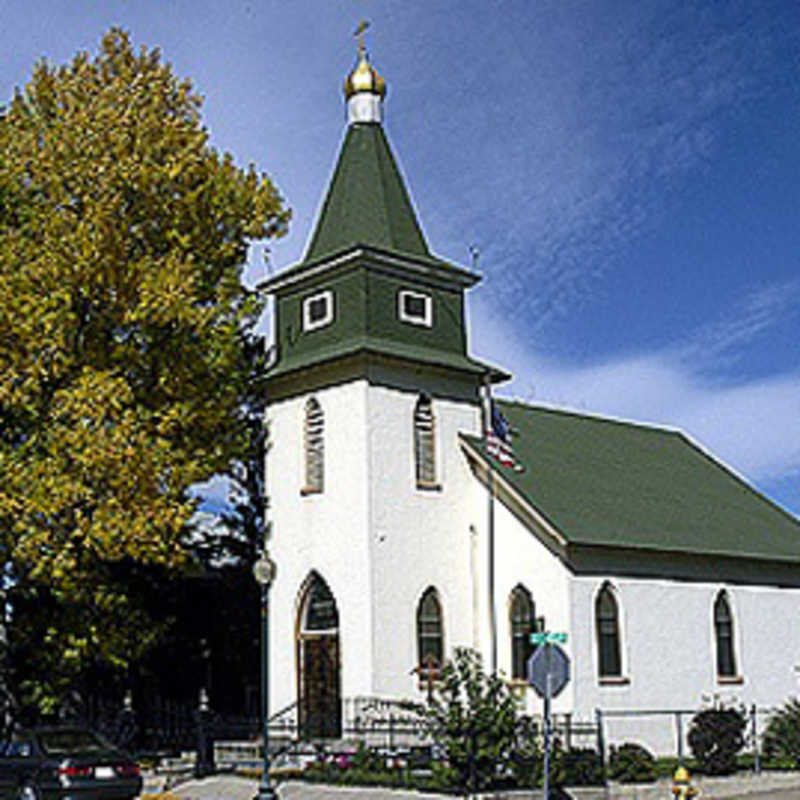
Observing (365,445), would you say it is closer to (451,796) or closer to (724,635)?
(451,796)

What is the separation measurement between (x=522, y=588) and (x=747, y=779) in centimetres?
607

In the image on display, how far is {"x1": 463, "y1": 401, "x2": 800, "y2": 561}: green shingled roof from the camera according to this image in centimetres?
2953

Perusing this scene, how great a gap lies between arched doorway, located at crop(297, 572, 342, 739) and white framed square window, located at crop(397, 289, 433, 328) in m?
6.32

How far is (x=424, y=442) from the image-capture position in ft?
97.8

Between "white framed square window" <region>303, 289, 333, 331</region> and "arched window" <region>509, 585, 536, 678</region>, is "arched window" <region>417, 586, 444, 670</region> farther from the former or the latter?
"white framed square window" <region>303, 289, 333, 331</region>

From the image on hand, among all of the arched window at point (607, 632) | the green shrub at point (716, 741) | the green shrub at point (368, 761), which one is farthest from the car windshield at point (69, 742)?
the green shrub at point (716, 741)

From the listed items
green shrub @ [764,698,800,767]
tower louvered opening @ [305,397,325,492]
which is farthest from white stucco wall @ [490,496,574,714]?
green shrub @ [764,698,800,767]

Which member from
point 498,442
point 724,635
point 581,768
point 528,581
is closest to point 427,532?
point 528,581

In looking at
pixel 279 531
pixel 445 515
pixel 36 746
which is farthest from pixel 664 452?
pixel 36 746

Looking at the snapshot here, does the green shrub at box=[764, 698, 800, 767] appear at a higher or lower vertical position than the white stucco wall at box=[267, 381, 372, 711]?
lower

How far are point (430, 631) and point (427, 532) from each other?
219 centimetres

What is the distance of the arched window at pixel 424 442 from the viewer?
97.0 feet

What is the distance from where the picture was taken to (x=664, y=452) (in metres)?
37.9

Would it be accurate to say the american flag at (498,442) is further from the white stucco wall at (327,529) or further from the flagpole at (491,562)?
the white stucco wall at (327,529)
